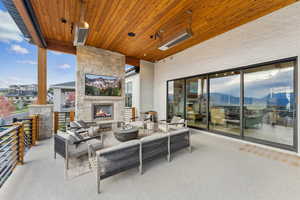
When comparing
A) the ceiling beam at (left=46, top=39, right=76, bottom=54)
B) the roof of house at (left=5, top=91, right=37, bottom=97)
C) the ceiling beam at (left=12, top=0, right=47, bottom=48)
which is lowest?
the roof of house at (left=5, top=91, right=37, bottom=97)

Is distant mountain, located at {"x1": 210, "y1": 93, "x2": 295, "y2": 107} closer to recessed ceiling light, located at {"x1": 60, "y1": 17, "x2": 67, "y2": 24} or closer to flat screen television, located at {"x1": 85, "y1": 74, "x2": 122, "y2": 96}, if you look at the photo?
flat screen television, located at {"x1": 85, "y1": 74, "x2": 122, "y2": 96}

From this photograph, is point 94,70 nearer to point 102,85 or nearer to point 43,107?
point 102,85

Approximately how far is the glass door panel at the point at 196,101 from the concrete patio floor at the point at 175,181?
247 cm

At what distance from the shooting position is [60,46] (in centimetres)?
472

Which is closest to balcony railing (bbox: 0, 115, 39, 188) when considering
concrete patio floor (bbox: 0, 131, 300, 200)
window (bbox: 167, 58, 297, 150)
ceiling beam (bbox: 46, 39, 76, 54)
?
concrete patio floor (bbox: 0, 131, 300, 200)

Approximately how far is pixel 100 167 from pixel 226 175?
216 centimetres

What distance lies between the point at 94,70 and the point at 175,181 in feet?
17.0

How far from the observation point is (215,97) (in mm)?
4633

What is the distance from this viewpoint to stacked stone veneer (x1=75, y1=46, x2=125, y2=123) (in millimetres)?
4992

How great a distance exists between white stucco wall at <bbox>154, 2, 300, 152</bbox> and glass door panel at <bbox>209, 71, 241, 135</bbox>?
0.43 m

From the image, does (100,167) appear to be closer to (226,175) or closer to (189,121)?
(226,175)

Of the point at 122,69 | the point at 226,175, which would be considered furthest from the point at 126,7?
the point at 226,175

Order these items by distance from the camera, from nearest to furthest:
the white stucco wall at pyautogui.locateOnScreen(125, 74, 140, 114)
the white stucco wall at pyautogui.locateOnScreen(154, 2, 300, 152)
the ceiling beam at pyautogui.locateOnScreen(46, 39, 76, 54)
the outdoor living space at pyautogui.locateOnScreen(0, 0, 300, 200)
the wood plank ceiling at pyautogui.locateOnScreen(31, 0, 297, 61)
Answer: the outdoor living space at pyautogui.locateOnScreen(0, 0, 300, 200) → the wood plank ceiling at pyautogui.locateOnScreen(31, 0, 297, 61) → the white stucco wall at pyautogui.locateOnScreen(154, 2, 300, 152) → the ceiling beam at pyautogui.locateOnScreen(46, 39, 76, 54) → the white stucco wall at pyautogui.locateOnScreen(125, 74, 140, 114)

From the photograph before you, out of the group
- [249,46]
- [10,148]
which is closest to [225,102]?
[249,46]
